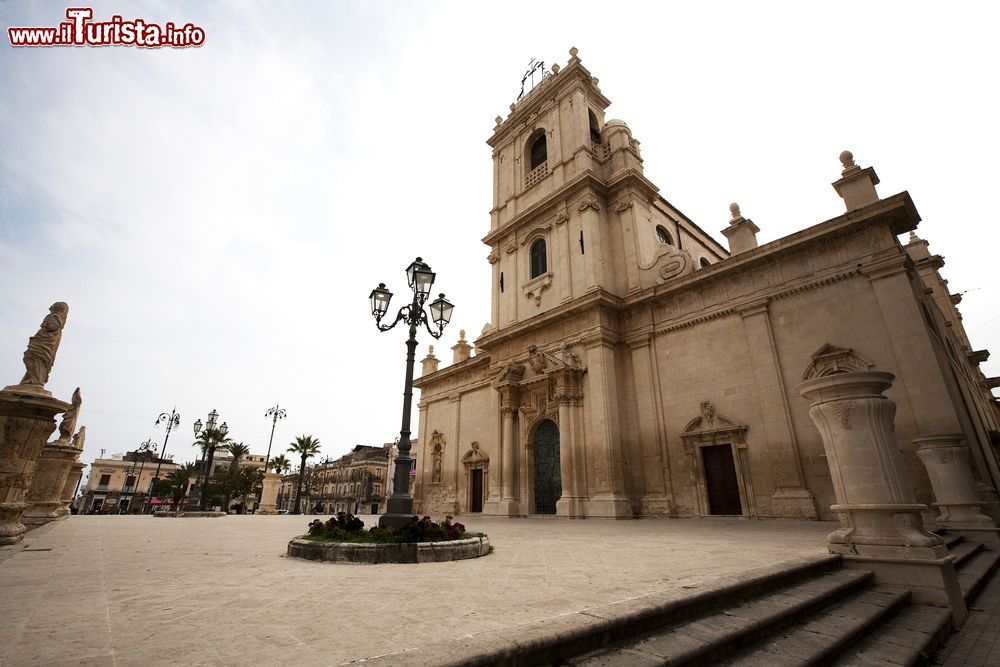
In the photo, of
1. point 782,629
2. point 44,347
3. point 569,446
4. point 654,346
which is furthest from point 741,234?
point 44,347

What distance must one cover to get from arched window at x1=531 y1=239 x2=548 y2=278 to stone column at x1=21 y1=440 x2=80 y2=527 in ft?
57.4

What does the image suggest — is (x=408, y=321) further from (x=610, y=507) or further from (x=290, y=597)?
(x=610, y=507)

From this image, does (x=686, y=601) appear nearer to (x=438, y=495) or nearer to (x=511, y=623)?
(x=511, y=623)

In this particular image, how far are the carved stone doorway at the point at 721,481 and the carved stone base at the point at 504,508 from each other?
7462 mm

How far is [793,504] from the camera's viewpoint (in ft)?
39.7

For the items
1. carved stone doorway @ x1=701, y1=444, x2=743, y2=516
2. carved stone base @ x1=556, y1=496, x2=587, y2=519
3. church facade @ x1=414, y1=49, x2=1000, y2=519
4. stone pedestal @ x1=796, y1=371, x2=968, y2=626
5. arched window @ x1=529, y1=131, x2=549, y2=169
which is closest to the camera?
stone pedestal @ x1=796, y1=371, x2=968, y2=626

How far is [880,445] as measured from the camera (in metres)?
5.18

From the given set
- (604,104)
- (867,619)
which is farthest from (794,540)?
(604,104)

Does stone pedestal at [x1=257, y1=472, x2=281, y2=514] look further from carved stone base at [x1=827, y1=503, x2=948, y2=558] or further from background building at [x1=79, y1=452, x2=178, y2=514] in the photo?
background building at [x1=79, y1=452, x2=178, y2=514]

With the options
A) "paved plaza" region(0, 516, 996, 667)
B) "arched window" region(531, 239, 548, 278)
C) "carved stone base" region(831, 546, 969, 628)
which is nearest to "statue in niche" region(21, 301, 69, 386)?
"paved plaza" region(0, 516, 996, 667)

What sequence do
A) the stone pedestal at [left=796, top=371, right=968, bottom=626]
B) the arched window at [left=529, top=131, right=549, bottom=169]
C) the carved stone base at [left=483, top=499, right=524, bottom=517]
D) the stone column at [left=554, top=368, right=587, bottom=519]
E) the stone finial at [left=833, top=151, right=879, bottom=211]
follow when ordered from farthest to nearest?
the arched window at [left=529, top=131, right=549, bottom=169]
the carved stone base at [left=483, top=499, right=524, bottom=517]
the stone column at [left=554, top=368, right=587, bottom=519]
the stone finial at [left=833, top=151, right=879, bottom=211]
the stone pedestal at [left=796, top=371, right=968, bottom=626]

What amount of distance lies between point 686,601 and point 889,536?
3.51 m

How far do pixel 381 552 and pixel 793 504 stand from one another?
11467 millimetres

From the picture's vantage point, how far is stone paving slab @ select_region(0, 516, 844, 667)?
245 cm
